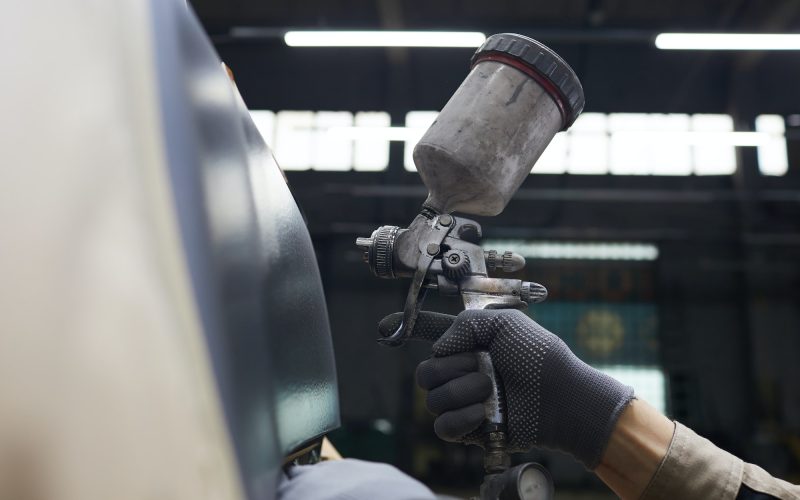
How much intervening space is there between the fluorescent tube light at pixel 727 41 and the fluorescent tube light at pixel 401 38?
1.42 meters

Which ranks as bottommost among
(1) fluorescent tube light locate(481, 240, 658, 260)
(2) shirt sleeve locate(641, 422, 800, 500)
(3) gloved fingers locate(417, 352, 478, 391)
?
(2) shirt sleeve locate(641, 422, 800, 500)

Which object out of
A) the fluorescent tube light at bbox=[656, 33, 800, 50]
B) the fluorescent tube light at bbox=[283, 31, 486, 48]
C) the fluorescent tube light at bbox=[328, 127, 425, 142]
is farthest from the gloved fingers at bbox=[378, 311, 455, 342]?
the fluorescent tube light at bbox=[328, 127, 425, 142]

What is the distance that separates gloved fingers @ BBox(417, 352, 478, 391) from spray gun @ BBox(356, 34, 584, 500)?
0.01m

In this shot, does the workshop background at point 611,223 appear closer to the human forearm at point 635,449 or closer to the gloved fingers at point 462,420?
the human forearm at point 635,449

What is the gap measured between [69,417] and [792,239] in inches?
395

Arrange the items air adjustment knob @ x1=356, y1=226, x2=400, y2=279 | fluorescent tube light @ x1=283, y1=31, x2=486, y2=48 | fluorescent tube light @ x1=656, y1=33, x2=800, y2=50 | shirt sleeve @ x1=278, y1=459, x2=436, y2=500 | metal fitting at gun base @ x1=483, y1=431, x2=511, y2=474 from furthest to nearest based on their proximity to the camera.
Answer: fluorescent tube light @ x1=283, y1=31, x2=486, y2=48
fluorescent tube light @ x1=656, y1=33, x2=800, y2=50
air adjustment knob @ x1=356, y1=226, x2=400, y2=279
metal fitting at gun base @ x1=483, y1=431, x2=511, y2=474
shirt sleeve @ x1=278, y1=459, x2=436, y2=500

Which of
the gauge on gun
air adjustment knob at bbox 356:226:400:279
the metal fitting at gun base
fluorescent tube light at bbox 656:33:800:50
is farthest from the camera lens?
fluorescent tube light at bbox 656:33:800:50

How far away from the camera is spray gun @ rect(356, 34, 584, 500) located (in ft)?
3.14

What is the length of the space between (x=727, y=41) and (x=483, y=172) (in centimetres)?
515

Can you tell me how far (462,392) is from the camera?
3.08ft

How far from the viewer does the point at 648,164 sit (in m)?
9.14

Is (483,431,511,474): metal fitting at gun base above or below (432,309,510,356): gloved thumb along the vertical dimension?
below

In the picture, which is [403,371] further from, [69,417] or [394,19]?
[69,417]

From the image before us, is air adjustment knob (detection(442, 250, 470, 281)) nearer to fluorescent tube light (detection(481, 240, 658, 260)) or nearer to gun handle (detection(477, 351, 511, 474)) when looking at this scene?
gun handle (detection(477, 351, 511, 474))
